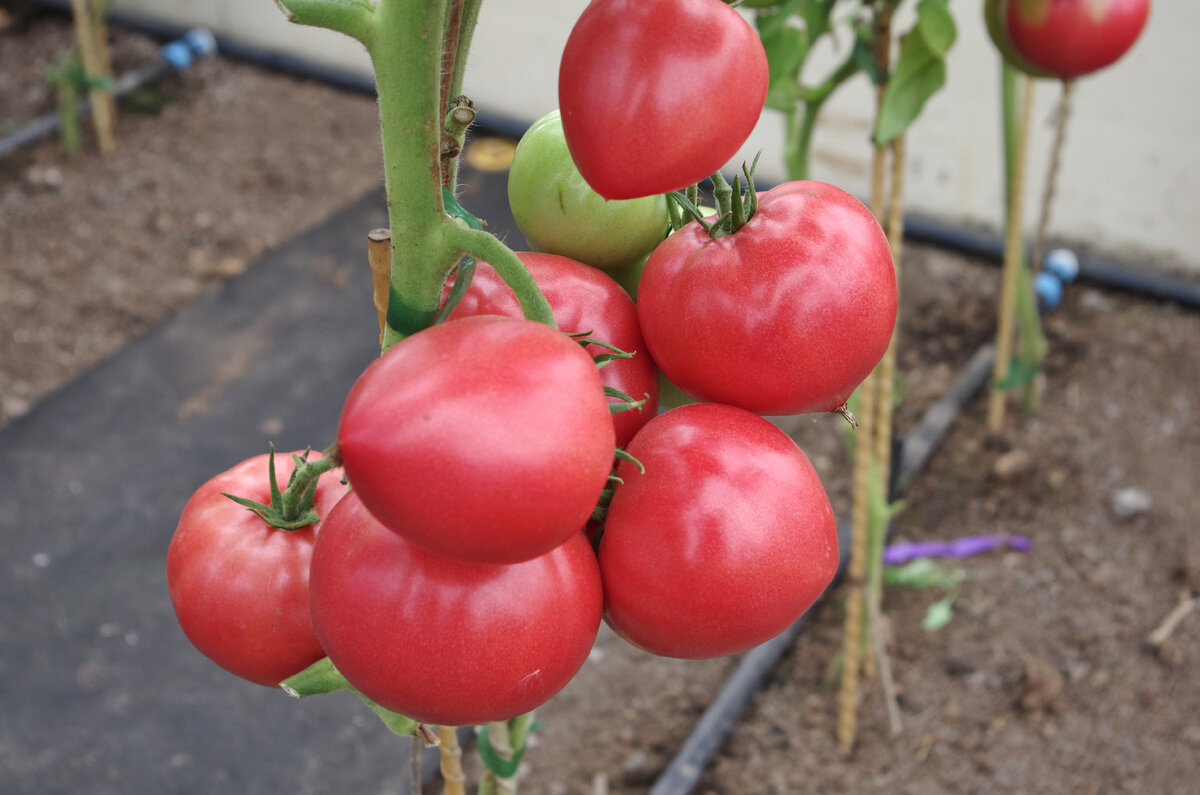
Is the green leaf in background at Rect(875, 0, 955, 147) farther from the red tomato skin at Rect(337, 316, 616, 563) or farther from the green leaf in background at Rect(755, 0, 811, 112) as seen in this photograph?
the red tomato skin at Rect(337, 316, 616, 563)

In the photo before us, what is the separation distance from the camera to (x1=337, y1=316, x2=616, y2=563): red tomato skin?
1.20 ft

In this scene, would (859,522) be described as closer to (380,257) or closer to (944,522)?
(944,522)

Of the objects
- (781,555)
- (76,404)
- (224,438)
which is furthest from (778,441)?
(76,404)

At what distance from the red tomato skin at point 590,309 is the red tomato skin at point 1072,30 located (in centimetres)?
80

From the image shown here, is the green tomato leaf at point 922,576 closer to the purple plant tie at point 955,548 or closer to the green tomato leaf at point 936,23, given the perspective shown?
the purple plant tie at point 955,548

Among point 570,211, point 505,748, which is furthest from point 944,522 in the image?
point 570,211

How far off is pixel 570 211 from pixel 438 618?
238 millimetres

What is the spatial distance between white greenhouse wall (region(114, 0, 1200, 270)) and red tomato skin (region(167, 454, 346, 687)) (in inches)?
77.0

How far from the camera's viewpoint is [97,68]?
3002 mm

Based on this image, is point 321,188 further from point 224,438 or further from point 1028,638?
point 1028,638

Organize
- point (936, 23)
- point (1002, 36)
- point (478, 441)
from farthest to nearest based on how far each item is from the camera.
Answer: point (1002, 36)
point (936, 23)
point (478, 441)

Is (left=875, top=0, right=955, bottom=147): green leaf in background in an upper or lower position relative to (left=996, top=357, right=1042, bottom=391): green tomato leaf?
upper

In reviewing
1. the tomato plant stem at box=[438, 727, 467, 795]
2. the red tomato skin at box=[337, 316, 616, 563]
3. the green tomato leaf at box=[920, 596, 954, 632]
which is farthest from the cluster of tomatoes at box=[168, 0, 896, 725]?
the green tomato leaf at box=[920, 596, 954, 632]

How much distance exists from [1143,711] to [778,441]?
4.23 ft
